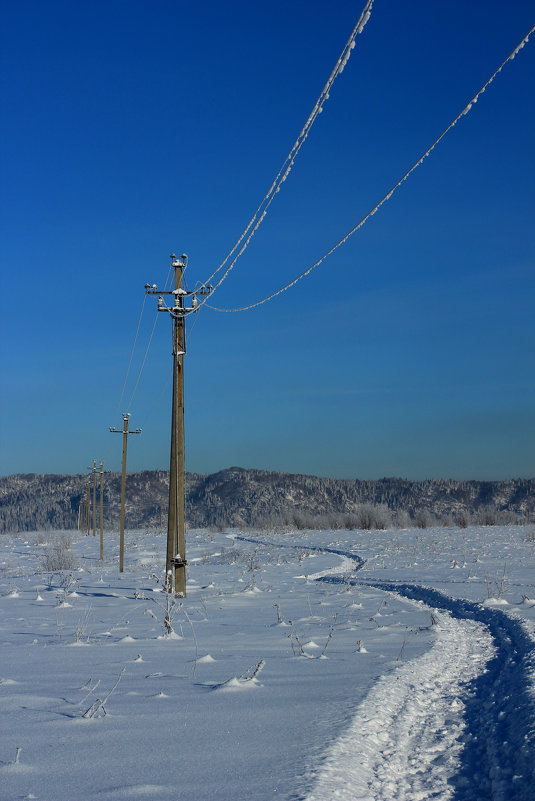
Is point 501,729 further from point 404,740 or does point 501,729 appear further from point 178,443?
point 178,443

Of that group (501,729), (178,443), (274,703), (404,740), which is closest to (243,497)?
(178,443)

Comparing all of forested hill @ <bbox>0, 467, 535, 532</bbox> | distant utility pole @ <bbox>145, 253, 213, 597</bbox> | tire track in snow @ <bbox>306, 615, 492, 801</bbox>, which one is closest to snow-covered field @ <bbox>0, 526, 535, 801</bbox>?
tire track in snow @ <bbox>306, 615, 492, 801</bbox>

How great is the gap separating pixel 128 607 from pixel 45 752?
7.77m

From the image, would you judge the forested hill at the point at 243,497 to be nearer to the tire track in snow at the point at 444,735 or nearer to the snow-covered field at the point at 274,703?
the snow-covered field at the point at 274,703

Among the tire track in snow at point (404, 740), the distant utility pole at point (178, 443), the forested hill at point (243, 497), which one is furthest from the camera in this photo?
the forested hill at point (243, 497)

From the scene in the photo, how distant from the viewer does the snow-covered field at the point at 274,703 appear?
128 inches

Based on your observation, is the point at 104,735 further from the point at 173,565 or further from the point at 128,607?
the point at 173,565

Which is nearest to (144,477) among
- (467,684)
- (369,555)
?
(369,555)

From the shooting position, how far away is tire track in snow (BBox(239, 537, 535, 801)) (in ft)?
10.7

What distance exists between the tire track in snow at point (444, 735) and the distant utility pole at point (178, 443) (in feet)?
23.9

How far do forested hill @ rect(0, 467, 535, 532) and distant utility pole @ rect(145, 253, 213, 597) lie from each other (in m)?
89.5

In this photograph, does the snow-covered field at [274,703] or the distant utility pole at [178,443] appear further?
the distant utility pole at [178,443]

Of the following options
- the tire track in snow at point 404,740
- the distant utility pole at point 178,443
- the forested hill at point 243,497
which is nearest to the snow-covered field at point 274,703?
the tire track in snow at point 404,740

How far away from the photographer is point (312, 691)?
5.05 m
